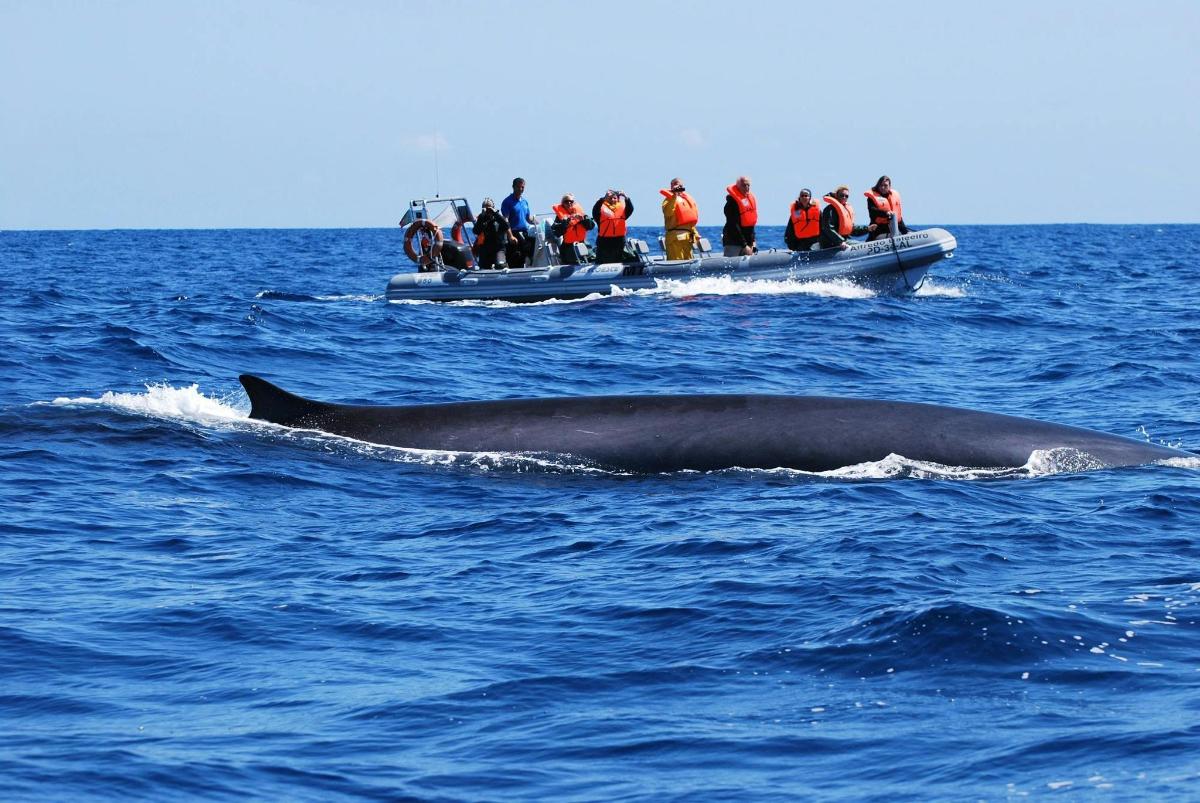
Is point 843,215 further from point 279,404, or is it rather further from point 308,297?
point 279,404

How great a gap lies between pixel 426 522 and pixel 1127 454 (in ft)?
17.7

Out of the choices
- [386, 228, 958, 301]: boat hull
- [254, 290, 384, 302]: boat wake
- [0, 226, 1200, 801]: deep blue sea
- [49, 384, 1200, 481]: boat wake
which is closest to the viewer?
[0, 226, 1200, 801]: deep blue sea

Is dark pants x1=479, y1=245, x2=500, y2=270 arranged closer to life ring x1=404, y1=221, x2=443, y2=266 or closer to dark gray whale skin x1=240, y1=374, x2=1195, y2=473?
life ring x1=404, y1=221, x2=443, y2=266

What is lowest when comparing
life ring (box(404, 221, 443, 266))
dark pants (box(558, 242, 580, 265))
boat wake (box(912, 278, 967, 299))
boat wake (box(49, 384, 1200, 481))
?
boat wake (box(49, 384, 1200, 481))

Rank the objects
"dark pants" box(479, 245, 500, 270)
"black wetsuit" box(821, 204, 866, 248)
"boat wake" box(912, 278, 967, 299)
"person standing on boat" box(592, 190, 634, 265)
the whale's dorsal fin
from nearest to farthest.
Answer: the whale's dorsal fin < "person standing on boat" box(592, 190, 634, 265) < "black wetsuit" box(821, 204, 866, 248) < "dark pants" box(479, 245, 500, 270) < "boat wake" box(912, 278, 967, 299)

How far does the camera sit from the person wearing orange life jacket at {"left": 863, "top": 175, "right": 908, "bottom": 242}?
105ft

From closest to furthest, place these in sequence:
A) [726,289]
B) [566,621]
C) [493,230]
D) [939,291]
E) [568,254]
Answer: [566,621] < [726,289] < [568,254] < [493,230] < [939,291]

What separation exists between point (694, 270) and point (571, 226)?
109 inches

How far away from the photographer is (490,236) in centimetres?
3247

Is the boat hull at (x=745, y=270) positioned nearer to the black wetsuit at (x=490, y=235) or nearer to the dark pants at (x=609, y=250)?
the dark pants at (x=609, y=250)

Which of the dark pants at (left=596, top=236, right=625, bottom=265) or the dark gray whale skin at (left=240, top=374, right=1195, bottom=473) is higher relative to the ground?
the dark pants at (left=596, top=236, right=625, bottom=265)

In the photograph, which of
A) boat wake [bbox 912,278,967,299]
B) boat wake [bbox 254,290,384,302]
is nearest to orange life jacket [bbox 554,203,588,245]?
boat wake [bbox 254,290,384,302]

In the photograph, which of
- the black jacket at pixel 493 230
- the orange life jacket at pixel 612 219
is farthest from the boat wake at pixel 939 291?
the black jacket at pixel 493 230

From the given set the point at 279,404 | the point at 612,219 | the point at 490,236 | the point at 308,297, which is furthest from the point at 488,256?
the point at 279,404
